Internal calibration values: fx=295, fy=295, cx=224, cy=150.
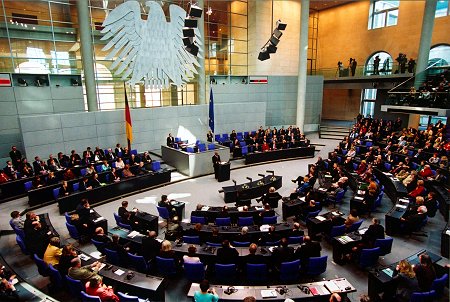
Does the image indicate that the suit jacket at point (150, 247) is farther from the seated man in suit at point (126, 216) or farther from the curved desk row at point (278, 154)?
the curved desk row at point (278, 154)

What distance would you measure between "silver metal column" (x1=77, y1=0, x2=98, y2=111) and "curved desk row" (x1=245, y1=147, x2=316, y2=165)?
29.6 feet

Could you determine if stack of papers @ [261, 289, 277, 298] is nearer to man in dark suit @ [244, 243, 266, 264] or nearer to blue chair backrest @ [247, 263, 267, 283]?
blue chair backrest @ [247, 263, 267, 283]

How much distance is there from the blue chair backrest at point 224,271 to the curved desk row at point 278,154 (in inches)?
397

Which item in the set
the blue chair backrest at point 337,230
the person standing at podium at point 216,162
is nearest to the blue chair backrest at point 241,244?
the blue chair backrest at point 337,230

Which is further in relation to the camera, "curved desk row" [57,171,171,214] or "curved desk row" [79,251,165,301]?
"curved desk row" [57,171,171,214]

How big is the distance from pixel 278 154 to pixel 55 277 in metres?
13.1

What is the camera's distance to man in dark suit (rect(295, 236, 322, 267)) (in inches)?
257

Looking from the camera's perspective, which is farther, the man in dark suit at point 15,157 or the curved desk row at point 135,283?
the man in dark suit at point 15,157

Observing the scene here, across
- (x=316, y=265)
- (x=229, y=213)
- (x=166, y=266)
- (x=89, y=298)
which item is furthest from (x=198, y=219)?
(x=89, y=298)

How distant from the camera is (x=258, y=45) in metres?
22.6

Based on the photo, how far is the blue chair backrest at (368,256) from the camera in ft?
22.1

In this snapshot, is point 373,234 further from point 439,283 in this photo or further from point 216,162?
point 216,162

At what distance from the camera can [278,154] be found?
17.2 m

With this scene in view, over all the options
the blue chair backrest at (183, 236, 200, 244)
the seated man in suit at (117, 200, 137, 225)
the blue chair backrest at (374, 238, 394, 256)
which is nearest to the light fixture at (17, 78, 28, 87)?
the seated man in suit at (117, 200, 137, 225)
